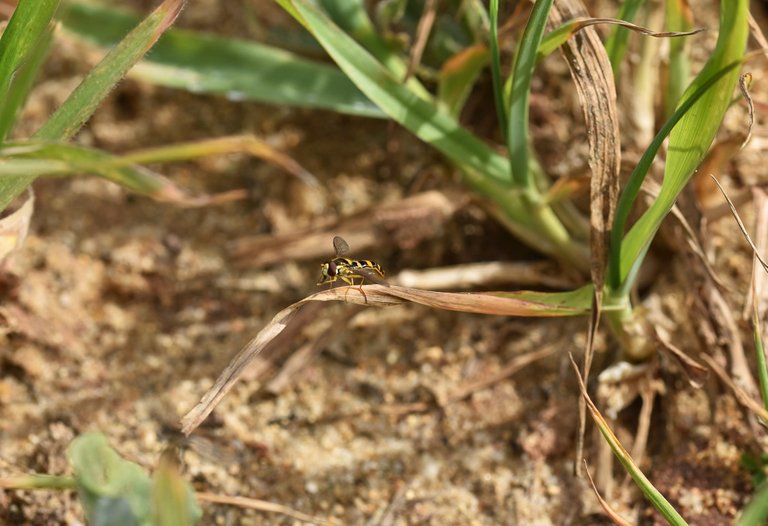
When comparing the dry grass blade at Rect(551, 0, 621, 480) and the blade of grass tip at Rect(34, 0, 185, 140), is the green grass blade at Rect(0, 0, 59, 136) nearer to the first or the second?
the blade of grass tip at Rect(34, 0, 185, 140)

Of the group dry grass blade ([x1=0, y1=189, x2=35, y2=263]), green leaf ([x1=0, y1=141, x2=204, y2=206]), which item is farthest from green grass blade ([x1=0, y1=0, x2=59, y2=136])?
dry grass blade ([x1=0, y1=189, x2=35, y2=263])

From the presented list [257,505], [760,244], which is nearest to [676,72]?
[760,244]

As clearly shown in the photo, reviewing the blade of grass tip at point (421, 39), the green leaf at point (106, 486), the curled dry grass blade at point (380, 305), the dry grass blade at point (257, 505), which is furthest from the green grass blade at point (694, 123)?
the green leaf at point (106, 486)

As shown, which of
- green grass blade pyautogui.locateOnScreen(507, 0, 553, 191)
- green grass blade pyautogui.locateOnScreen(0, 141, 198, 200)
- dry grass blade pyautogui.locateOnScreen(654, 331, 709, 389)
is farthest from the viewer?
dry grass blade pyautogui.locateOnScreen(654, 331, 709, 389)

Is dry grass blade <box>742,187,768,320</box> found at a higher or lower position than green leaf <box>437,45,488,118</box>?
lower

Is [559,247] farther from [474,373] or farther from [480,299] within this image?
[480,299]

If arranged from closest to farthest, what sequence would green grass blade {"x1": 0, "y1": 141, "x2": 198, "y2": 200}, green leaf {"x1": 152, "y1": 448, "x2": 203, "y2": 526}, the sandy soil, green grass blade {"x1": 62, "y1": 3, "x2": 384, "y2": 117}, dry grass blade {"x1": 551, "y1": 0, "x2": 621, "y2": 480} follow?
green leaf {"x1": 152, "y1": 448, "x2": 203, "y2": 526} → green grass blade {"x1": 0, "y1": 141, "x2": 198, "y2": 200} → dry grass blade {"x1": 551, "y1": 0, "x2": 621, "y2": 480} → the sandy soil → green grass blade {"x1": 62, "y1": 3, "x2": 384, "y2": 117}

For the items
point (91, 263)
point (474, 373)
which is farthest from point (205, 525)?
point (91, 263)

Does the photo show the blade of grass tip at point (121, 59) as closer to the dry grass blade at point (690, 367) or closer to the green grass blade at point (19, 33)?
the green grass blade at point (19, 33)
